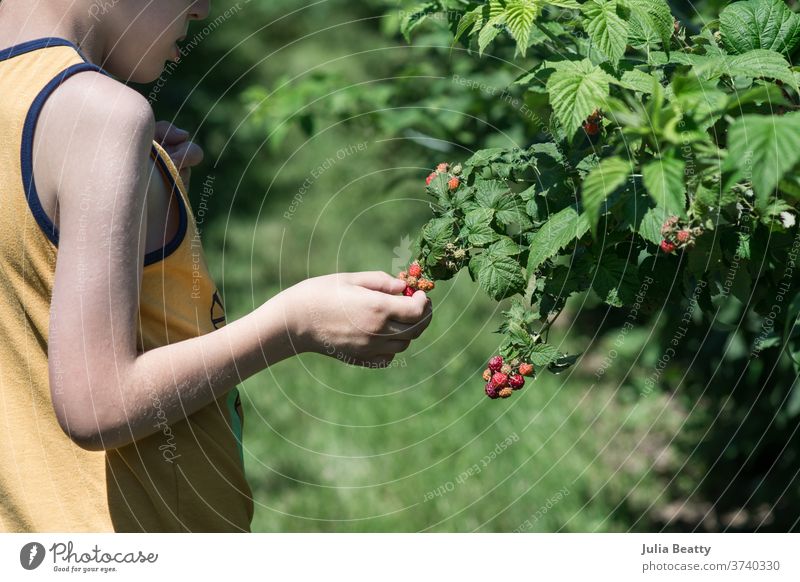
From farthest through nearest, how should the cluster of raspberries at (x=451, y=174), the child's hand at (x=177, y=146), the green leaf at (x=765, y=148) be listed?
1. the child's hand at (x=177, y=146)
2. the cluster of raspberries at (x=451, y=174)
3. the green leaf at (x=765, y=148)

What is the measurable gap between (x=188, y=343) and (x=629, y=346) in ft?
8.01

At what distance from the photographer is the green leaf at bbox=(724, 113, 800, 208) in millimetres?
973

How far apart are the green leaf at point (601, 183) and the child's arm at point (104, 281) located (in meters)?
0.55

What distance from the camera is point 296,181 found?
19.2 feet

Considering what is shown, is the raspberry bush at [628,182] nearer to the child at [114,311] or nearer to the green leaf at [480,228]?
the green leaf at [480,228]

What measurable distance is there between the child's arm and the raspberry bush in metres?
0.44

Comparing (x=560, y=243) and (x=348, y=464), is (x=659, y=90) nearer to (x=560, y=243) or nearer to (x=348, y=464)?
(x=560, y=243)

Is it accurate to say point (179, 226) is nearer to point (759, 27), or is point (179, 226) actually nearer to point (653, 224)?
point (653, 224)

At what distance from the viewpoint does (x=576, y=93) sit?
1.18 metres

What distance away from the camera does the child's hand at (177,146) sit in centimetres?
171

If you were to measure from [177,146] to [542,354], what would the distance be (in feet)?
2.80

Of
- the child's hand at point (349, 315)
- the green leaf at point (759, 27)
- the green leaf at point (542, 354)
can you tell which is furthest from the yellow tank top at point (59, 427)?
the green leaf at point (759, 27)
